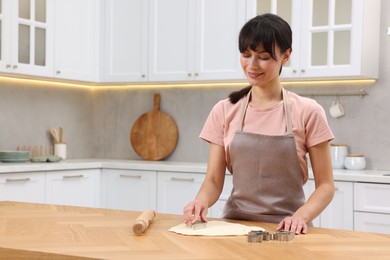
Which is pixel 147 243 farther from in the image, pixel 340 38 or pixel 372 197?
pixel 340 38

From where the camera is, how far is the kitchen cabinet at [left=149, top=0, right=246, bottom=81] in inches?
189

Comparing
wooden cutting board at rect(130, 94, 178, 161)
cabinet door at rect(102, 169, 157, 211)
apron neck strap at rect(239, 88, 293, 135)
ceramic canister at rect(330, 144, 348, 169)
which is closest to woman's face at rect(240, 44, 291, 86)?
apron neck strap at rect(239, 88, 293, 135)

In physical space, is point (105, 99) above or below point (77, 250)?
above

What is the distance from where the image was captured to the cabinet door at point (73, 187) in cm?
467

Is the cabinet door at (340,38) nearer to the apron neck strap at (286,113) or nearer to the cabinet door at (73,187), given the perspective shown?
the cabinet door at (73,187)

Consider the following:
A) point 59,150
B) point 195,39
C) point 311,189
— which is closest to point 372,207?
point 311,189

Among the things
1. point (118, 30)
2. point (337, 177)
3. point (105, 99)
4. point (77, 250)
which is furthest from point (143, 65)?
point (77, 250)

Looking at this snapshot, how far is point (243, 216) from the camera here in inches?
93.4

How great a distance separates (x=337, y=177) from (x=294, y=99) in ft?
6.24

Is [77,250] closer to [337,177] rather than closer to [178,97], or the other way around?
[337,177]

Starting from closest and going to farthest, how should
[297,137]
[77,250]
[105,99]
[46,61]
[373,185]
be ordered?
[77,250] < [297,137] < [373,185] < [46,61] < [105,99]

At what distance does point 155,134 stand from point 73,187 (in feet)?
3.00

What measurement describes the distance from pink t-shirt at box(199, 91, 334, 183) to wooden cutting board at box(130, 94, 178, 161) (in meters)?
2.95

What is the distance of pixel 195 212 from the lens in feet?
7.02
